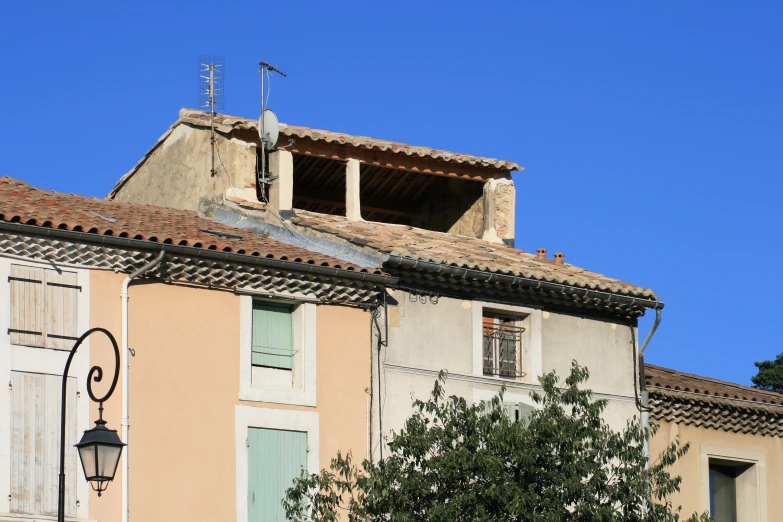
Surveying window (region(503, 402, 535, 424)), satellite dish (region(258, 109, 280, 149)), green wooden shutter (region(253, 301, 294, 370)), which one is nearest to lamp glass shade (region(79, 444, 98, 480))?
green wooden shutter (region(253, 301, 294, 370))

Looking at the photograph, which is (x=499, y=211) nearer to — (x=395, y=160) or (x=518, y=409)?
(x=395, y=160)

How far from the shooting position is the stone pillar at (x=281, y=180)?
26922mm

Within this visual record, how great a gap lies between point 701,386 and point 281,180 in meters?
7.52

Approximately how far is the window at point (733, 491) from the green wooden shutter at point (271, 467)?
8.19 meters

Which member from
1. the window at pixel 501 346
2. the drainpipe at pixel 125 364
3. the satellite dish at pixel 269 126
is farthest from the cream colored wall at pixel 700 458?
the drainpipe at pixel 125 364

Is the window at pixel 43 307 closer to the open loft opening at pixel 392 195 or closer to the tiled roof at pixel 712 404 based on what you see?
the open loft opening at pixel 392 195

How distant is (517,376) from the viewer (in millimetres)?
A: 25703

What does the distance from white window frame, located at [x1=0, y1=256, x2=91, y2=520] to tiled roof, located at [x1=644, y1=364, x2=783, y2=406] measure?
968 cm

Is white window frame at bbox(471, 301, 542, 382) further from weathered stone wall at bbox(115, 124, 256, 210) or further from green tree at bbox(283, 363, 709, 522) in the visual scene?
weathered stone wall at bbox(115, 124, 256, 210)

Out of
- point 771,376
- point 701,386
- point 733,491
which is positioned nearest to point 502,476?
point 701,386

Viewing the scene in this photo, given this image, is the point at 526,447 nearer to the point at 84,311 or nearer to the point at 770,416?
the point at 84,311

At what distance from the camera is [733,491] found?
28250mm

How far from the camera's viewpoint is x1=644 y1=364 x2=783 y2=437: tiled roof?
27.1 m

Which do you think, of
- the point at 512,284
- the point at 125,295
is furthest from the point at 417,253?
the point at 125,295
